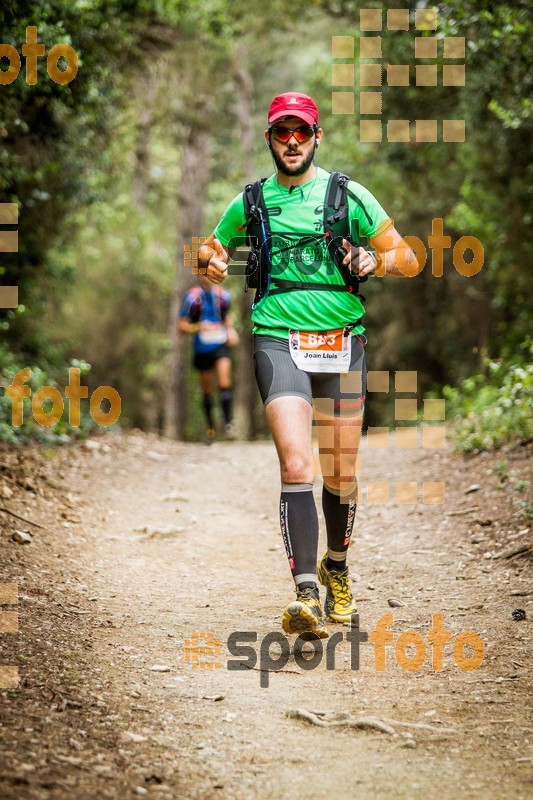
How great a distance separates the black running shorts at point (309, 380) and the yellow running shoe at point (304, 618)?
3.29 ft

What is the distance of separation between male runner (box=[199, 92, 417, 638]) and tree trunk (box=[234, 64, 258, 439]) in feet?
62.8

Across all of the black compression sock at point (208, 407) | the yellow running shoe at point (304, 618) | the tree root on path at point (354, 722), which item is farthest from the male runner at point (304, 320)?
the black compression sock at point (208, 407)

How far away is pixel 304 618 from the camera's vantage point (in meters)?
4.04

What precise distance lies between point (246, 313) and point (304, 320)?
847 inches

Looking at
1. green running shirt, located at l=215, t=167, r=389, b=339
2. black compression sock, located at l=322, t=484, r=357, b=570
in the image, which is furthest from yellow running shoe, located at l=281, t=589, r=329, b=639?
green running shirt, located at l=215, t=167, r=389, b=339

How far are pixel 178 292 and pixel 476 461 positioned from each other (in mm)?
14203

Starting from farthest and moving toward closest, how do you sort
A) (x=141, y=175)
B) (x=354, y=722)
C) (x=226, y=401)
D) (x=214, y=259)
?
1. (x=141, y=175)
2. (x=226, y=401)
3. (x=214, y=259)
4. (x=354, y=722)

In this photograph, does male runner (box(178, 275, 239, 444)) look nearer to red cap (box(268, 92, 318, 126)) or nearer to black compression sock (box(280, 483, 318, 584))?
red cap (box(268, 92, 318, 126))

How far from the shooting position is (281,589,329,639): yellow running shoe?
4043mm

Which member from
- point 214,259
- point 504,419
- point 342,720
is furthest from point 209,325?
point 342,720

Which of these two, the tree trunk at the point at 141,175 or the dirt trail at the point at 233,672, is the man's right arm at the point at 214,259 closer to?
the dirt trail at the point at 233,672

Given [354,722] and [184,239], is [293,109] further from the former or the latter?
[184,239]

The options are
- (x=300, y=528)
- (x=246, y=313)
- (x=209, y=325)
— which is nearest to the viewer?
(x=300, y=528)

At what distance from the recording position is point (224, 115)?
25.5 metres
